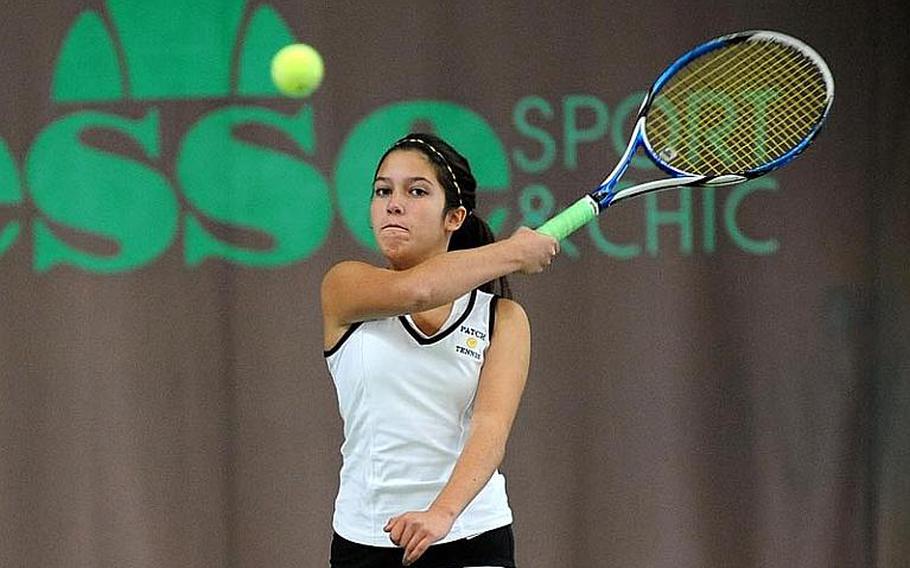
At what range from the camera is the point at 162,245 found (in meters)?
3.53

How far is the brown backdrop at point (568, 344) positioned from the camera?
11.4ft

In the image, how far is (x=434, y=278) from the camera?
6.77 ft

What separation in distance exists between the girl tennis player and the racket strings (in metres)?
0.74

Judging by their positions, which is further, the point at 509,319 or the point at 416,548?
the point at 509,319

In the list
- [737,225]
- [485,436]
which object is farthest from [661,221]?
[485,436]

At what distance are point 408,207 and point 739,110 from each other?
105cm

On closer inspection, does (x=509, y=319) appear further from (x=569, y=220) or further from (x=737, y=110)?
(x=737, y=110)

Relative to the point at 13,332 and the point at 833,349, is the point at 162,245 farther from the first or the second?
the point at 833,349

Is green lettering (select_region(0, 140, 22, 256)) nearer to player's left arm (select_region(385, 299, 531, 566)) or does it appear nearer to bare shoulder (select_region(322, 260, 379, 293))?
bare shoulder (select_region(322, 260, 379, 293))

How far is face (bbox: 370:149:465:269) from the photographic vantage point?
215cm

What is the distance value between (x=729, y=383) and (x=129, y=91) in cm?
169

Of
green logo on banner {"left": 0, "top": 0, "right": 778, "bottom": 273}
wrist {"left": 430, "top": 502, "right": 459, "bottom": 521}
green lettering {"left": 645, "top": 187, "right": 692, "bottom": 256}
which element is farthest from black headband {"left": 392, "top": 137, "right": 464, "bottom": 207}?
green lettering {"left": 645, "top": 187, "right": 692, "bottom": 256}

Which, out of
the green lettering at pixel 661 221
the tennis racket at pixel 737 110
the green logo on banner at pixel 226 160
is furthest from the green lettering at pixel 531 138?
the tennis racket at pixel 737 110

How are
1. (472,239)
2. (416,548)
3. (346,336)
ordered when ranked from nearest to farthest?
(416,548) → (346,336) → (472,239)
